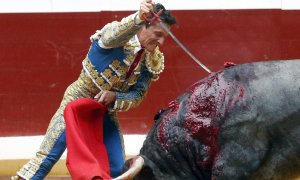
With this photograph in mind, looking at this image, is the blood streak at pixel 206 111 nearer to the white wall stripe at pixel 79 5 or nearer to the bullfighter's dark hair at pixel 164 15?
the bullfighter's dark hair at pixel 164 15

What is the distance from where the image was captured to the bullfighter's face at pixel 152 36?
11.4 ft

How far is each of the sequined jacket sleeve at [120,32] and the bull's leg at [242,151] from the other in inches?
29.3

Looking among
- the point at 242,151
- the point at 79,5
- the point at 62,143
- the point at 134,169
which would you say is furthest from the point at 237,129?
the point at 79,5

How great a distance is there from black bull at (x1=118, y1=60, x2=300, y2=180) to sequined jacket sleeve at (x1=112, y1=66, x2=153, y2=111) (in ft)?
2.09

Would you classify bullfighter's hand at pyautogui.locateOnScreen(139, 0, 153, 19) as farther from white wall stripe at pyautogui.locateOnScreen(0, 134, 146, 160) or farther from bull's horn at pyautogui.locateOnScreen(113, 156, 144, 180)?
white wall stripe at pyautogui.locateOnScreen(0, 134, 146, 160)

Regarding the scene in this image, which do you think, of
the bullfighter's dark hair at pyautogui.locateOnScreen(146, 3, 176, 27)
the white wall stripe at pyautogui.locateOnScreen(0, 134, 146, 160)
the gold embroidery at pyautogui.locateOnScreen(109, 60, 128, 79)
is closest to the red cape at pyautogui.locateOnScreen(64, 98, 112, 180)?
the gold embroidery at pyautogui.locateOnScreen(109, 60, 128, 79)

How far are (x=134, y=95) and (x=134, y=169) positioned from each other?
2.62ft

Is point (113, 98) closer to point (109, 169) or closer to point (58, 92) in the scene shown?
point (109, 169)

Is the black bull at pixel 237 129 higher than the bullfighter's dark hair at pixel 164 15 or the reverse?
the reverse

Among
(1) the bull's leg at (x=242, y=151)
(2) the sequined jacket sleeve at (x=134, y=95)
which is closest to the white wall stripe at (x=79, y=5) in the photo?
(2) the sequined jacket sleeve at (x=134, y=95)

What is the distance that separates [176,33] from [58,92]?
1039 mm

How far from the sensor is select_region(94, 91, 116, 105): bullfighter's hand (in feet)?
11.9

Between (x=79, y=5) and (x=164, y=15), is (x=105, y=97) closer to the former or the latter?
(x=164, y=15)

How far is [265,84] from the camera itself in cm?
294
